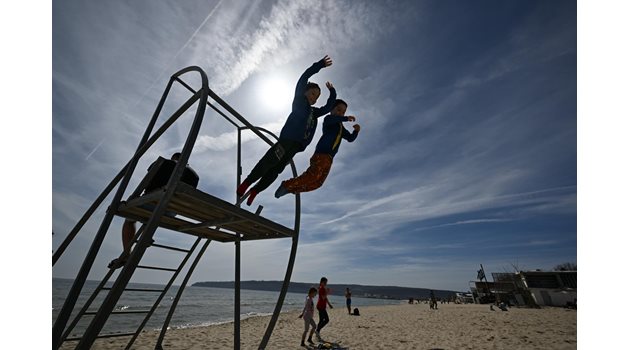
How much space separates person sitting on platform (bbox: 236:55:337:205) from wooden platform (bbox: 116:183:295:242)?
323 millimetres

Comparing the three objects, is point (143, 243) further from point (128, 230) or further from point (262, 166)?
point (128, 230)

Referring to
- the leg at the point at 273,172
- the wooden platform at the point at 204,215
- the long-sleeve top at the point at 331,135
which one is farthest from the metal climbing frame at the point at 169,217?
the long-sleeve top at the point at 331,135

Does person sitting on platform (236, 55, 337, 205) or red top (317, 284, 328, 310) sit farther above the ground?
person sitting on platform (236, 55, 337, 205)

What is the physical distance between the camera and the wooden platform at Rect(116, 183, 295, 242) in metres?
2.93

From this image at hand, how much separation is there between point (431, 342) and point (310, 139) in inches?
354

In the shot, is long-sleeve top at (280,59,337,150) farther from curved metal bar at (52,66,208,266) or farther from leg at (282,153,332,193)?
curved metal bar at (52,66,208,266)

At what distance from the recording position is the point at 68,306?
264 cm

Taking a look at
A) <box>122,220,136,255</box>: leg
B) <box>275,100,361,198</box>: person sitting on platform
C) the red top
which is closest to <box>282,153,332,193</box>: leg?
<box>275,100,361,198</box>: person sitting on platform

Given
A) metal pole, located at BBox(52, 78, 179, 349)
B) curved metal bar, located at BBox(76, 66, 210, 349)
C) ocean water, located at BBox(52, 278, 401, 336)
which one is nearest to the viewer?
curved metal bar, located at BBox(76, 66, 210, 349)

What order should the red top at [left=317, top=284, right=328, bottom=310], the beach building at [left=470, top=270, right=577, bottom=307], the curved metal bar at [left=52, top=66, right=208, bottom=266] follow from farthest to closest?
the beach building at [left=470, top=270, right=577, bottom=307] → the red top at [left=317, top=284, right=328, bottom=310] → the curved metal bar at [left=52, top=66, right=208, bottom=266]

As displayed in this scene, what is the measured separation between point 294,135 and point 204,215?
156 cm
